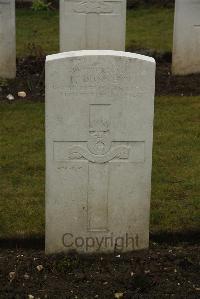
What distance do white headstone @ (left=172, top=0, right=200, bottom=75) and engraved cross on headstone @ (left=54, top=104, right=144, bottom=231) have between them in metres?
Result: 5.87

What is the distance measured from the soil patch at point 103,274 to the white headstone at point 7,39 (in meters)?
5.44

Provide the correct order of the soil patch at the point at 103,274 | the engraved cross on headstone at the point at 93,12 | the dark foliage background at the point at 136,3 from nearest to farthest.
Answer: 1. the soil patch at the point at 103,274
2. the engraved cross on headstone at the point at 93,12
3. the dark foliage background at the point at 136,3

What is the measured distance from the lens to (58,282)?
15.5ft

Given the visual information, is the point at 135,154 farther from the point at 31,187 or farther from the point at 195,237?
the point at 31,187

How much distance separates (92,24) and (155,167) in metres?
4.01

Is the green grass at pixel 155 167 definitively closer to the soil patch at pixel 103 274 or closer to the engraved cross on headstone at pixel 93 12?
the soil patch at pixel 103 274

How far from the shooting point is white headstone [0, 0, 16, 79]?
393 inches

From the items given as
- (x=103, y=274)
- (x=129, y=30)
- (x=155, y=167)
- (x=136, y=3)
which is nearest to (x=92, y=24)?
(x=155, y=167)

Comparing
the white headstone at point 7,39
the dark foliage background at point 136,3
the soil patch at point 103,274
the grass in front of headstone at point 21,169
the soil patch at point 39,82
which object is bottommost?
the soil patch at point 103,274

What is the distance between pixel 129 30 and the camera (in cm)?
1467

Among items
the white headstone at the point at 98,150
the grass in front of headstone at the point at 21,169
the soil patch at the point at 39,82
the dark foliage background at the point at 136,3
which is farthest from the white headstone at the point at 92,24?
the dark foliage background at the point at 136,3

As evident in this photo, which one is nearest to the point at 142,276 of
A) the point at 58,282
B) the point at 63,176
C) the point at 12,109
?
the point at 58,282

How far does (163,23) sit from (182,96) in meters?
5.94

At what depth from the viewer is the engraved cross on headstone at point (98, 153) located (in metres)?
4.83
